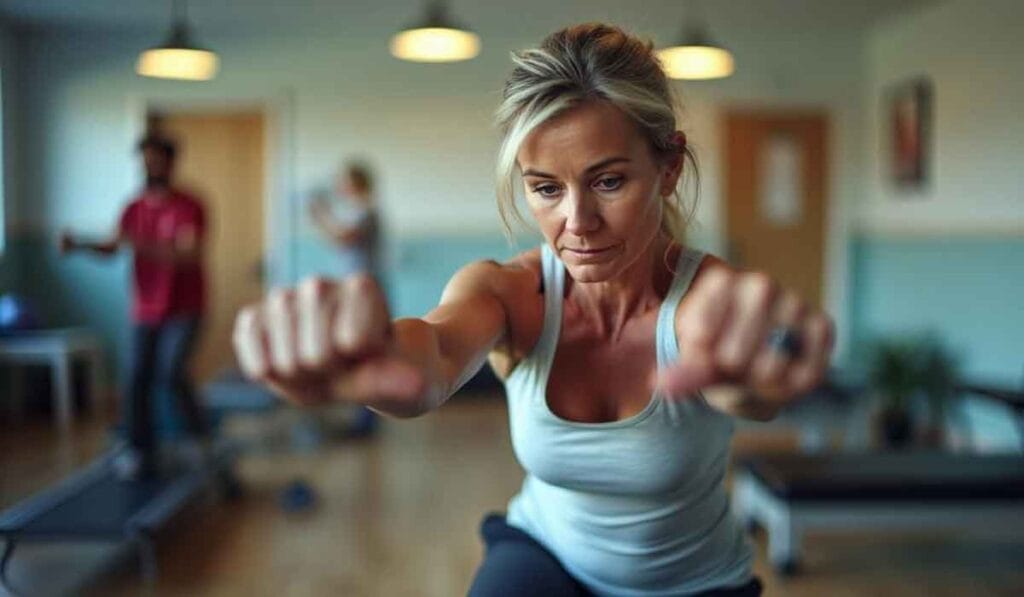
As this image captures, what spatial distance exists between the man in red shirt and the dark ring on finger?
3.33 m

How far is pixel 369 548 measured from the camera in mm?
3451

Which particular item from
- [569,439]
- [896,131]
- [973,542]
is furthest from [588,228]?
[896,131]

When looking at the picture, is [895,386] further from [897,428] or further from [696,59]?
[696,59]

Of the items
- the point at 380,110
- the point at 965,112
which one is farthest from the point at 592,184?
the point at 380,110

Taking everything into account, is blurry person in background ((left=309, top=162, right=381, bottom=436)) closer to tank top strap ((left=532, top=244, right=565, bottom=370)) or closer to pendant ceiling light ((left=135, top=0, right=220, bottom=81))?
pendant ceiling light ((left=135, top=0, right=220, bottom=81))

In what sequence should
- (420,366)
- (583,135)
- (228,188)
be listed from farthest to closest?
(228,188) → (583,135) → (420,366)

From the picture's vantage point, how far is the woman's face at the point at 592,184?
0.93 m

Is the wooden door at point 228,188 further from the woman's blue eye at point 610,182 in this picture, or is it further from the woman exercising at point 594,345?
the woman's blue eye at point 610,182

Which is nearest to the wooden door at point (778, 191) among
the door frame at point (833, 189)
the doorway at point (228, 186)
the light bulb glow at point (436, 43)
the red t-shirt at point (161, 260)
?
the door frame at point (833, 189)

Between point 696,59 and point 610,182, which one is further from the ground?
point 696,59

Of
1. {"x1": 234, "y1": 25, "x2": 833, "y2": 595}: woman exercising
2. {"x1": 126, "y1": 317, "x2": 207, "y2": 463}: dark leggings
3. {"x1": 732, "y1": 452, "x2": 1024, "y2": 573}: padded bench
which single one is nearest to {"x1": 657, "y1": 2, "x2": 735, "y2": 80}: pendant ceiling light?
{"x1": 732, "y1": 452, "x2": 1024, "y2": 573}: padded bench

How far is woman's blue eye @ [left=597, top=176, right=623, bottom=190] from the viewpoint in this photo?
95 cm

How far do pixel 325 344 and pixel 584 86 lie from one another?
430mm

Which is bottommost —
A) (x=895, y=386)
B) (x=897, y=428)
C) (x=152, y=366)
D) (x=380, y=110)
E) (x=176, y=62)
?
(x=897, y=428)
